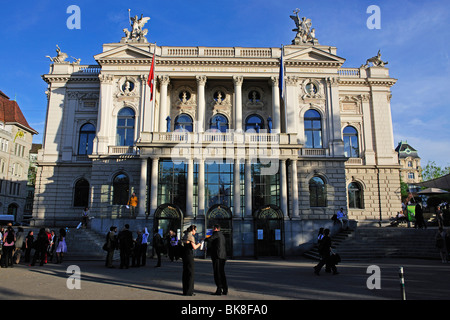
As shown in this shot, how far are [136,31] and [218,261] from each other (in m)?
32.3

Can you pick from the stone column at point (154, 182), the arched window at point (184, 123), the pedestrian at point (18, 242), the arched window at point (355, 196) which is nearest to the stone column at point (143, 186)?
the stone column at point (154, 182)

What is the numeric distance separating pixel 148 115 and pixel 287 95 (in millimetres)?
13743

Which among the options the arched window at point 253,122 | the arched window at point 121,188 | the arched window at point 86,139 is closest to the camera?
the arched window at point 121,188

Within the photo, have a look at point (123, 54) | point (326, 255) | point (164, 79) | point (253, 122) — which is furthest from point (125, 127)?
point (326, 255)

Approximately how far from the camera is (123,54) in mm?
34312

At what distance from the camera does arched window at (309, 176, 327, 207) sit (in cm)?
3159

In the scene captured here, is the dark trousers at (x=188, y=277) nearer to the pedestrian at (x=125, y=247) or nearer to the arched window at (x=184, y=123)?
the pedestrian at (x=125, y=247)

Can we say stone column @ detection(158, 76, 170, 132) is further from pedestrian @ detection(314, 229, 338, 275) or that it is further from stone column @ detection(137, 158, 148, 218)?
pedestrian @ detection(314, 229, 338, 275)

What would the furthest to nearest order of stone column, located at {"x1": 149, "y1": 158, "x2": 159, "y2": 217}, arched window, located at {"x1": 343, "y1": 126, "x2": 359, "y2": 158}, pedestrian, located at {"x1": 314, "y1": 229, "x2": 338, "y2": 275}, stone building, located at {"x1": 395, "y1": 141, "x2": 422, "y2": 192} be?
1. stone building, located at {"x1": 395, "y1": 141, "x2": 422, "y2": 192}
2. arched window, located at {"x1": 343, "y1": 126, "x2": 359, "y2": 158}
3. stone column, located at {"x1": 149, "y1": 158, "x2": 159, "y2": 217}
4. pedestrian, located at {"x1": 314, "y1": 229, "x2": 338, "y2": 275}

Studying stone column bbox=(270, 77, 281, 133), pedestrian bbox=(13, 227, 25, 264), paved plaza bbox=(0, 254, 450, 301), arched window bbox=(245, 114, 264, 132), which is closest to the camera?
paved plaza bbox=(0, 254, 450, 301)

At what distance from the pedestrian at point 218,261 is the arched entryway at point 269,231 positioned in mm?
15053

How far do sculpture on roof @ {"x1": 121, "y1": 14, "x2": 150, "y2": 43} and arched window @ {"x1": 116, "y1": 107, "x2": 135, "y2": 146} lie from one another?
771 centimetres

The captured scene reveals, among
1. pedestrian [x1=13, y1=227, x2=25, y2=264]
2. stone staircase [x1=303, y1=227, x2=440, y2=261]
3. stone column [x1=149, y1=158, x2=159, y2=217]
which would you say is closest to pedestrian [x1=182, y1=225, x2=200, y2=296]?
pedestrian [x1=13, y1=227, x2=25, y2=264]

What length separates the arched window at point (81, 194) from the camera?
35219 millimetres
